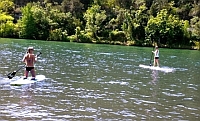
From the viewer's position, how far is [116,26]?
119750 millimetres

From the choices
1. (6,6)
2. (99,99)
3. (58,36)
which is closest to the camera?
(99,99)

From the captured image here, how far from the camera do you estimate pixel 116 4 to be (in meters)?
144

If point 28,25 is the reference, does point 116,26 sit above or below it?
above

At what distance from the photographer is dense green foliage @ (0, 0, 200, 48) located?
108562 millimetres

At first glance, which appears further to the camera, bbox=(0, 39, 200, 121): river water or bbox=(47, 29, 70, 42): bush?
bbox=(47, 29, 70, 42): bush

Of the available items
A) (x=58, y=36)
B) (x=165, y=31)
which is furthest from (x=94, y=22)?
(x=165, y=31)

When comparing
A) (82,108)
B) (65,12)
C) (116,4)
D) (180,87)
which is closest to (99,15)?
(65,12)

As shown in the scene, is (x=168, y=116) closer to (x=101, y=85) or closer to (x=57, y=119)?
(x=57, y=119)

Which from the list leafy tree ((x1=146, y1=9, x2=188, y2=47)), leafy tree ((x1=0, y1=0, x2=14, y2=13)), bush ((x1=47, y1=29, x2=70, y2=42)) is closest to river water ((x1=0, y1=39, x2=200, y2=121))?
leafy tree ((x1=146, y1=9, x2=188, y2=47))

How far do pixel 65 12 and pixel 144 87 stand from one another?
11026 centimetres

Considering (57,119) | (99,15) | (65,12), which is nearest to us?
(57,119)

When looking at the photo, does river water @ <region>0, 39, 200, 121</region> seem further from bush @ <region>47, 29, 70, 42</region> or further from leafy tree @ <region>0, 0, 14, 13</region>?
leafy tree @ <region>0, 0, 14, 13</region>

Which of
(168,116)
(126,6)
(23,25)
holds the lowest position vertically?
(168,116)

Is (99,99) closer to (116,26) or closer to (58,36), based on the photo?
(58,36)
